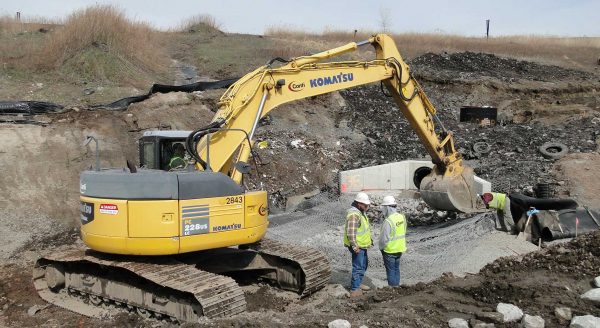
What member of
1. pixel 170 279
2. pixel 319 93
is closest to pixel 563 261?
pixel 319 93

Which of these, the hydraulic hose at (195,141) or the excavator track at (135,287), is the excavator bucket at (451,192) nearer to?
the hydraulic hose at (195,141)

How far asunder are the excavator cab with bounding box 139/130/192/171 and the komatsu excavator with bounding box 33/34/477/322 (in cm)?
3

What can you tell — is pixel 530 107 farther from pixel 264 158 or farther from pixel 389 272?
pixel 389 272

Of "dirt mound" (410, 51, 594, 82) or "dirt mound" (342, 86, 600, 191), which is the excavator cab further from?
"dirt mound" (410, 51, 594, 82)

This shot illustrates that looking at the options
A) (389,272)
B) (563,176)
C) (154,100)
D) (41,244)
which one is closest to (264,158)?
(154,100)

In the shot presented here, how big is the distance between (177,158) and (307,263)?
2198 mm

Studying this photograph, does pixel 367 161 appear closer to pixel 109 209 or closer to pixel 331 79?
pixel 331 79

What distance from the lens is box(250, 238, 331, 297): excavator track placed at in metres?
7.24

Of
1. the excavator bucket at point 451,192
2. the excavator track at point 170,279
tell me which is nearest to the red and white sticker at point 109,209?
the excavator track at point 170,279

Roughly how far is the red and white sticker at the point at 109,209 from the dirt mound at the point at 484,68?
19539 millimetres

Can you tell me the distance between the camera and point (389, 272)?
7.42 m

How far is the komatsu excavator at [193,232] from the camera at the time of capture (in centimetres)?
631

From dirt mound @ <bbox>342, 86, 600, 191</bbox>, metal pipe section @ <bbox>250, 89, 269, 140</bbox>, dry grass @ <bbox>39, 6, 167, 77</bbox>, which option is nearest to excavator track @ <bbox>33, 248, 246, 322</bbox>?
metal pipe section @ <bbox>250, 89, 269, 140</bbox>

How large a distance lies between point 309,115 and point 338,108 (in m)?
1.51
